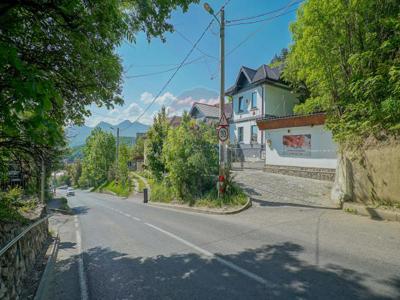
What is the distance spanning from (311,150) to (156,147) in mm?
12922

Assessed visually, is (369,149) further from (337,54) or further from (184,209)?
(184,209)

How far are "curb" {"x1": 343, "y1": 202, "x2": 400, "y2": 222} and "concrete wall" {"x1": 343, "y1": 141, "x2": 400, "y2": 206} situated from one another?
492 mm

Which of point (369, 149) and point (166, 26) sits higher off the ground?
point (166, 26)

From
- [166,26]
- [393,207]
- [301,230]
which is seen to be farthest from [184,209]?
[166,26]

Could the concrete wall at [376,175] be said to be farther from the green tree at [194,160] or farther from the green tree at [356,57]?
the green tree at [194,160]

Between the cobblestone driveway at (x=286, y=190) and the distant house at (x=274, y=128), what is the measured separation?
1373 mm

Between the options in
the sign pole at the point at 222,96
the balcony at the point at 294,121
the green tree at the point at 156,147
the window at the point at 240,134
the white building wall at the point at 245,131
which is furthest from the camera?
the window at the point at 240,134

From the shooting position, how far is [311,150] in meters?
15.1

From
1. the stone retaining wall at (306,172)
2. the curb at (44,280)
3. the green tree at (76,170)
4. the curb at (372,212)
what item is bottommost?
the green tree at (76,170)

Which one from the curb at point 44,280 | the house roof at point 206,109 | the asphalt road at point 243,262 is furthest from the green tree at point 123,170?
the curb at point 44,280

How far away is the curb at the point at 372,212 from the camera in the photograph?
279 inches

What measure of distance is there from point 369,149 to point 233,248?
6.49m

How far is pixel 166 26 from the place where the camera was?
4.79m

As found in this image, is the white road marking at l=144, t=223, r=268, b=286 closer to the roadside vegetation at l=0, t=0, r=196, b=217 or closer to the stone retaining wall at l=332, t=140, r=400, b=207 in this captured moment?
the roadside vegetation at l=0, t=0, r=196, b=217
